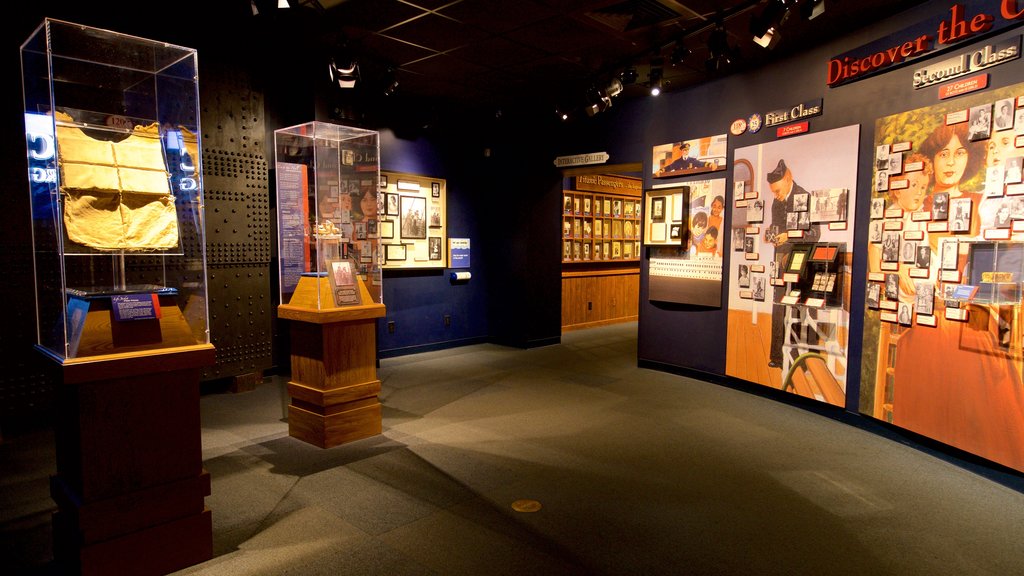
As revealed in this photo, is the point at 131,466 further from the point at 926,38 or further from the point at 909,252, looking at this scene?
the point at 926,38

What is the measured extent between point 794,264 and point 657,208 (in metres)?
→ 1.82

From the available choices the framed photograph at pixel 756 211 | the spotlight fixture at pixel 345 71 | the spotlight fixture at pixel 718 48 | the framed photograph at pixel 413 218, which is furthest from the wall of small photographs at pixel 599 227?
the spotlight fixture at pixel 345 71

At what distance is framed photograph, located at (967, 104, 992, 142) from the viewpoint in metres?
3.75

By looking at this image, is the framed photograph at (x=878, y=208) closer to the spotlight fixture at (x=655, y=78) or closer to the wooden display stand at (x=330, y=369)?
the spotlight fixture at (x=655, y=78)

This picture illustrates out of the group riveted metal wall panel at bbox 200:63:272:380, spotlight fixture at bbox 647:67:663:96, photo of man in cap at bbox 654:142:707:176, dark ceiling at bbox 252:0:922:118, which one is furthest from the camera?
photo of man in cap at bbox 654:142:707:176

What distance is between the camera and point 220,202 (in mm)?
5559

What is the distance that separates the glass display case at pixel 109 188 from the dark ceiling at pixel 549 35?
1752 mm

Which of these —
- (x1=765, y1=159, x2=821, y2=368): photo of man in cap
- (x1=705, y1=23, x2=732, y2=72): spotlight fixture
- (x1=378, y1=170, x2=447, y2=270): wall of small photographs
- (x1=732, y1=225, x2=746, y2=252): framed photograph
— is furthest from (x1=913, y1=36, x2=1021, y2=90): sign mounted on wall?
(x1=378, y1=170, x2=447, y2=270): wall of small photographs

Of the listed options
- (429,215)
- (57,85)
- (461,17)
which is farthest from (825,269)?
(57,85)

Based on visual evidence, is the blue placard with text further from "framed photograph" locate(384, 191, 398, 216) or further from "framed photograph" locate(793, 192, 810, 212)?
"framed photograph" locate(793, 192, 810, 212)

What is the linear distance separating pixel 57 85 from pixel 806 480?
4.53 meters

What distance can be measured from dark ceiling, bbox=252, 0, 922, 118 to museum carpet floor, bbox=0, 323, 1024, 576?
3280mm

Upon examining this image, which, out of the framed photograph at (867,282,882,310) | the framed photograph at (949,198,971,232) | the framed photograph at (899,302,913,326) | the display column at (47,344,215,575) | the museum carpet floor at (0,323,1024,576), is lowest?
the museum carpet floor at (0,323,1024,576)

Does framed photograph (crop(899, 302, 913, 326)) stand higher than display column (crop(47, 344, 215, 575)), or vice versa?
framed photograph (crop(899, 302, 913, 326))
